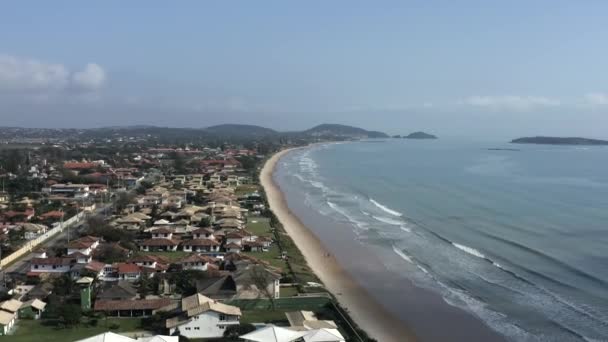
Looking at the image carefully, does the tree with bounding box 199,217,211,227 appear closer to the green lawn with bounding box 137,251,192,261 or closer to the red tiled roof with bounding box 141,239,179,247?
the red tiled roof with bounding box 141,239,179,247

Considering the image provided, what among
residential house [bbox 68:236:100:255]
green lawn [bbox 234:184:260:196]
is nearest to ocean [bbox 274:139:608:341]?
green lawn [bbox 234:184:260:196]

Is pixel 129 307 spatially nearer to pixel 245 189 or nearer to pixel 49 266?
pixel 49 266

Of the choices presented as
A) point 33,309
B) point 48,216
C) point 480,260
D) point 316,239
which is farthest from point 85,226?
point 480,260

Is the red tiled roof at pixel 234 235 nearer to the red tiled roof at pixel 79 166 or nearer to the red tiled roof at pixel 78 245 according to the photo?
the red tiled roof at pixel 78 245

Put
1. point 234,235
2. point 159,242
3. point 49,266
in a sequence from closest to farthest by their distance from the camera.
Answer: point 49,266 < point 159,242 < point 234,235

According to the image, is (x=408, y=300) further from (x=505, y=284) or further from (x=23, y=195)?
(x=23, y=195)

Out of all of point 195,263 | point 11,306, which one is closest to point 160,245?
point 195,263
